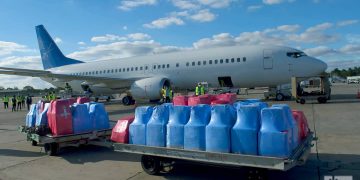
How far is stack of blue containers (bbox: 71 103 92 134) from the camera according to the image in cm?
797

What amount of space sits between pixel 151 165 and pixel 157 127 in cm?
71

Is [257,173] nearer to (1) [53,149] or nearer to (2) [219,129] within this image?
(2) [219,129]

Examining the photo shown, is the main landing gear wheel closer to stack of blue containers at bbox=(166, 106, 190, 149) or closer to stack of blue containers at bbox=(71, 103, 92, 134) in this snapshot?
stack of blue containers at bbox=(71, 103, 92, 134)

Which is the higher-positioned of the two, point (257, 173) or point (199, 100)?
point (199, 100)

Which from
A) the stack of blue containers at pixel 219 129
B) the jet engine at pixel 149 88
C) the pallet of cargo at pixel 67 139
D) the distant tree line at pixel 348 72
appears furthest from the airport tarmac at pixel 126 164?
the distant tree line at pixel 348 72

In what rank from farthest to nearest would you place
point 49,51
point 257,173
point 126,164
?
point 49,51, point 126,164, point 257,173

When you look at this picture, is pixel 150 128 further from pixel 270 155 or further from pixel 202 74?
pixel 202 74

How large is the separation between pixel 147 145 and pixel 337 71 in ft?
612

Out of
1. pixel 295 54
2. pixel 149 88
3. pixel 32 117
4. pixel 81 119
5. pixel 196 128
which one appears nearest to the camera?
pixel 196 128

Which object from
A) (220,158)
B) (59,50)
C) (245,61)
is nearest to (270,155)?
(220,158)

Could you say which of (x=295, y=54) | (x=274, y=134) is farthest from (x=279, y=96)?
(x=274, y=134)

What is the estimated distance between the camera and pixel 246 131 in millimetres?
4762

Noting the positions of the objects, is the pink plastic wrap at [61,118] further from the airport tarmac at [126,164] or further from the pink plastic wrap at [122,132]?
the pink plastic wrap at [122,132]

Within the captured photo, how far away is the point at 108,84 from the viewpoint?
25.0 m
